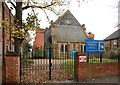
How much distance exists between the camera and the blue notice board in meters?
12.6

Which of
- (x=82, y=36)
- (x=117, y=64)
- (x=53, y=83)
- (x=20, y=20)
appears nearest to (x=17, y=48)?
(x=20, y=20)

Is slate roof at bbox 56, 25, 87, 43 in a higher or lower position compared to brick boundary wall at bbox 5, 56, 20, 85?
higher

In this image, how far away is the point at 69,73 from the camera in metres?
11.9

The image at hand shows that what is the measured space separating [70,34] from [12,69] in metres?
28.8

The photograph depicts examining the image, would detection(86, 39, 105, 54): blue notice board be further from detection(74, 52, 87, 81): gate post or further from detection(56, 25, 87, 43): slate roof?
detection(56, 25, 87, 43): slate roof

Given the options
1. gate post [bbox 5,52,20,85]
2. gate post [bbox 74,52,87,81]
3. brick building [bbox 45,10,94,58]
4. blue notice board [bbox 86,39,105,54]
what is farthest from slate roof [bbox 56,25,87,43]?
gate post [bbox 5,52,20,85]

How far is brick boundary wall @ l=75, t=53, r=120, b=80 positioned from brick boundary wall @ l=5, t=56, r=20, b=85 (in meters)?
3.51

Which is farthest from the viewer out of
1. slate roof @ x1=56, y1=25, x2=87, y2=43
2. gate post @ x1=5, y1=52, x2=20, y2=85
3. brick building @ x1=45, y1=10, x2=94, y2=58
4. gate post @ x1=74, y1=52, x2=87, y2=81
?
slate roof @ x1=56, y1=25, x2=87, y2=43

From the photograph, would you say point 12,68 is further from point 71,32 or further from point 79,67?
point 71,32

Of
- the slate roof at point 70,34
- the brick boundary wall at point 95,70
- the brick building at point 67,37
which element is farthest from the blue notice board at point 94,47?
the slate roof at point 70,34

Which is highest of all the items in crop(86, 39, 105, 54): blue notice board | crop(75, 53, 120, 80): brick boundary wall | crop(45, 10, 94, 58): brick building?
crop(45, 10, 94, 58): brick building

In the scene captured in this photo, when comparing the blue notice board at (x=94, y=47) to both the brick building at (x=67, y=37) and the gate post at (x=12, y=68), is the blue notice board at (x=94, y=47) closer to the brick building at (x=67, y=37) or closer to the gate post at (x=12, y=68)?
the gate post at (x=12, y=68)

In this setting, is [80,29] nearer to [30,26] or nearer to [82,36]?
[82,36]

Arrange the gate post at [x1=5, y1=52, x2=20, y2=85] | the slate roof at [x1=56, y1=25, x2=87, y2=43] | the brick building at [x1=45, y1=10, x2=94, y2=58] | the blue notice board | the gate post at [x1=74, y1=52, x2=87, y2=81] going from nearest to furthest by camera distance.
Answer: the gate post at [x1=5, y1=52, x2=20, y2=85] < the gate post at [x1=74, y1=52, x2=87, y2=81] < the blue notice board < the brick building at [x1=45, y1=10, x2=94, y2=58] < the slate roof at [x1=56, y1=25, x2=87, y2=43]
